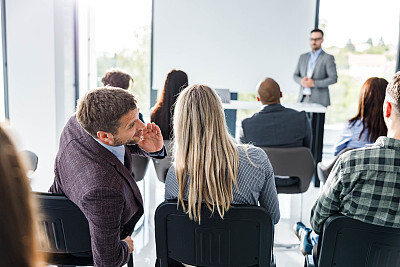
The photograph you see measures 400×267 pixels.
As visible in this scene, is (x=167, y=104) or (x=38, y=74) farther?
(x=38, y=74)

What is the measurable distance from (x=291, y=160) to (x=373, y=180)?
1.11m

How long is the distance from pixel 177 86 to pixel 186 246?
72.2 inches

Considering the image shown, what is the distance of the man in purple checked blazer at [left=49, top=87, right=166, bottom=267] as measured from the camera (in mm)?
1574

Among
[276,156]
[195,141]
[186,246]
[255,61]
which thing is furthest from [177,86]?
[255,61]

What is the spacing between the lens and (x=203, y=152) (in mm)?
1791

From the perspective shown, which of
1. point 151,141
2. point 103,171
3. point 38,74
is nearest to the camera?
point 103,171

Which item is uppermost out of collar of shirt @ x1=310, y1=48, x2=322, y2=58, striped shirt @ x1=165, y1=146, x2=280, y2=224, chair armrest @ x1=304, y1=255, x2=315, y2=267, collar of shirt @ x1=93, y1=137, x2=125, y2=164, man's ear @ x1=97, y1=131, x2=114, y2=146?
collar of shirt @ x1=310, y1=48, x2=322, y2=58

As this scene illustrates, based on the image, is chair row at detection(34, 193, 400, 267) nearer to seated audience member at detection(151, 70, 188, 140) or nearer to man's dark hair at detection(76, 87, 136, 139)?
man's dark hair at detection(76, 87, 136, 139)

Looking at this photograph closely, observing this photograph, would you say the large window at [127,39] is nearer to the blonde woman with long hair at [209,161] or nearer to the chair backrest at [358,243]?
the blonde woman with long hair at [209,161]

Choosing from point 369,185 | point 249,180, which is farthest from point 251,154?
point 369,185

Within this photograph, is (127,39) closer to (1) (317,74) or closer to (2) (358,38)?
(1) (317,74)

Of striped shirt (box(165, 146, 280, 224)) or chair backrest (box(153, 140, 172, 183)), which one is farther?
chair backrest (box(153, 140, 172, 183))

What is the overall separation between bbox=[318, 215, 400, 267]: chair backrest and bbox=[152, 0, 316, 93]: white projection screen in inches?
149

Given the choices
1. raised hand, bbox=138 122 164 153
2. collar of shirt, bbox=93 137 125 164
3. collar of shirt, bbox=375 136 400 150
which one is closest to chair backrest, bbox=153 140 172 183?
raised hand, bbox=138 122 164 153
